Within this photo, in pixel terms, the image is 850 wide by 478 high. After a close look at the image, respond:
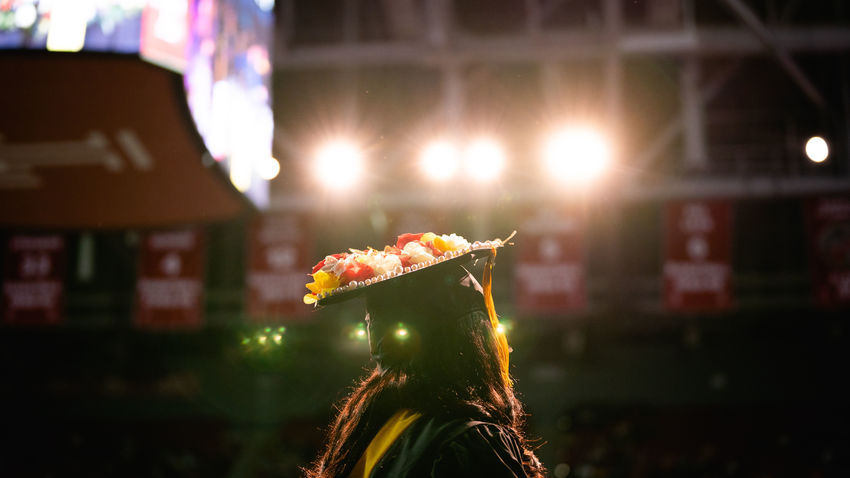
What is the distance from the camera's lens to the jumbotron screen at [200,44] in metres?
5.37

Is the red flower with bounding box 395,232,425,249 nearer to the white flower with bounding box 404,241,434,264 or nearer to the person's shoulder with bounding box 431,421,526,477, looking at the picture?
the white flower with bounding box 404,241,434,264

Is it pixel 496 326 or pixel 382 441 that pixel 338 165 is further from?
pixel 382 441

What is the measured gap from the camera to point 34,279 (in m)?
10.1

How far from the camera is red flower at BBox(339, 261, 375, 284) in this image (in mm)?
1999

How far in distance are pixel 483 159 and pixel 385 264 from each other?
728 centimetres

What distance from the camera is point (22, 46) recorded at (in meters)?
5.34

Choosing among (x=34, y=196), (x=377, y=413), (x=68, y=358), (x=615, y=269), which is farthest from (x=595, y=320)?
(x=68, y=358)

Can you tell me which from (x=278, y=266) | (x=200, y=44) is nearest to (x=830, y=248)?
(x=278, y=266)

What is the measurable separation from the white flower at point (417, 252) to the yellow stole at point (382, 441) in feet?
1.50

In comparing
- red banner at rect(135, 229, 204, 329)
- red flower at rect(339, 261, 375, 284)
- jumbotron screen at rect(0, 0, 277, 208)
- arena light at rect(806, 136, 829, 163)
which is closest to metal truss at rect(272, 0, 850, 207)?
arena light at rect(806, 136, 829, 163)

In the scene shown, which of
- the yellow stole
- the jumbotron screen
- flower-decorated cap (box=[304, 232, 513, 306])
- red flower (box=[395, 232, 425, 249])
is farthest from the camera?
the jumbotron screen

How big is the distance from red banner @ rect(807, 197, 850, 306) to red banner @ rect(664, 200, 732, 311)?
1.22m

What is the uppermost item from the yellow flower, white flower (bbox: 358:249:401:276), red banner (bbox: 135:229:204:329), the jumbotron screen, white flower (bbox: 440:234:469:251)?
the jumbotron screen

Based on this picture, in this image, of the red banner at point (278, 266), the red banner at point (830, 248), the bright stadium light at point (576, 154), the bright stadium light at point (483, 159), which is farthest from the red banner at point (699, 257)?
the red banner at point (278, 266)
